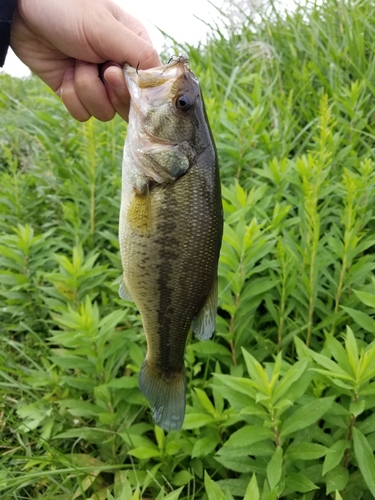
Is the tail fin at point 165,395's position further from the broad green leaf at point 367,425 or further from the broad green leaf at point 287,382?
the broad green leaf at point 367,425

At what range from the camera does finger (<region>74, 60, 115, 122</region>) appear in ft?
6.57

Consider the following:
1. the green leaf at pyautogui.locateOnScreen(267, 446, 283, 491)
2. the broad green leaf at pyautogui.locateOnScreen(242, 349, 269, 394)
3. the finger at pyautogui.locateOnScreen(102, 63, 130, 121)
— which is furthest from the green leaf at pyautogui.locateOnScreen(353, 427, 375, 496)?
the finger at pyautogui.locateOnScreen(102, 63, 130, 121)

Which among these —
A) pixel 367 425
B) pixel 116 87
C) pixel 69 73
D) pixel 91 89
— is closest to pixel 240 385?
pixel 367 425

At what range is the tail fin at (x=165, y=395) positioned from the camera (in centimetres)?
159

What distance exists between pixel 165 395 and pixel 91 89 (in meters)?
1.33

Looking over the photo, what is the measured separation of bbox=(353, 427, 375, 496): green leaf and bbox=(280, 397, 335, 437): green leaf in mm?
143

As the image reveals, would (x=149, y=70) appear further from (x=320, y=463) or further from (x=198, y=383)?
(x=320, y=463)

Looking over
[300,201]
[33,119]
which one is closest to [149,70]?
[300,201]

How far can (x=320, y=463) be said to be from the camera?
5.68ft

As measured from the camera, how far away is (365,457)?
1.50 metres

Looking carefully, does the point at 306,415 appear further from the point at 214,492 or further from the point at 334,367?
the point at 214,492

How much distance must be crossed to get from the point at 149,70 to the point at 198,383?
135cm

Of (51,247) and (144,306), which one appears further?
(51,247)

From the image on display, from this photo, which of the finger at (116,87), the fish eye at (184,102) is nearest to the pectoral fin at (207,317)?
the fish eye at (184,102)
